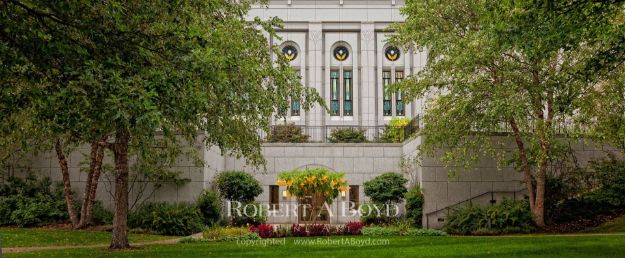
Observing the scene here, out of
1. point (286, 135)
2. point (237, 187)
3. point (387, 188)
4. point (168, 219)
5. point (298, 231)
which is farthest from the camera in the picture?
point (286, 135)

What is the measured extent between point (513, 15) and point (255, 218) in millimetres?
17483

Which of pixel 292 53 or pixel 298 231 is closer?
pixel 298 231

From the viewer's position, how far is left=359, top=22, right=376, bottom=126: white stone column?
148 ft

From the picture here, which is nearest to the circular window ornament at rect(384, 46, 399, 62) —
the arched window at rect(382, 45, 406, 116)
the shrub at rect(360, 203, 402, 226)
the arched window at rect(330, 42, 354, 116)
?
the arched window at rect(382, 45, 406, 116)

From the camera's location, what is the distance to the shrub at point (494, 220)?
23.8m

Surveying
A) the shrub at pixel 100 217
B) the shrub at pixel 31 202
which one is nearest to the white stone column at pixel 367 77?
the shrub at pixel 100 217

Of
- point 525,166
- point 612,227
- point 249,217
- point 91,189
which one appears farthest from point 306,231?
point 612,227

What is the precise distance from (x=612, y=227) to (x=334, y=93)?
2474cm

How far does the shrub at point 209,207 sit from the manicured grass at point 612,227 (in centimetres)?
1312

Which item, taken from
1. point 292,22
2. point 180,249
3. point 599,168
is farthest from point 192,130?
point 292,22

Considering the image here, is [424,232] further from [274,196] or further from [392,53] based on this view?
[392,53]

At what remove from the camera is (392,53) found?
46.0 metres

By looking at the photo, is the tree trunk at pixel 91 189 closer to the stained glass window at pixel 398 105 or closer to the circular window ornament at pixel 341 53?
the circular window ornament at pixel 341 53

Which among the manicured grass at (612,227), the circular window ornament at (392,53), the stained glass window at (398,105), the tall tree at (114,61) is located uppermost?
the circular window ornament at (392,53)
